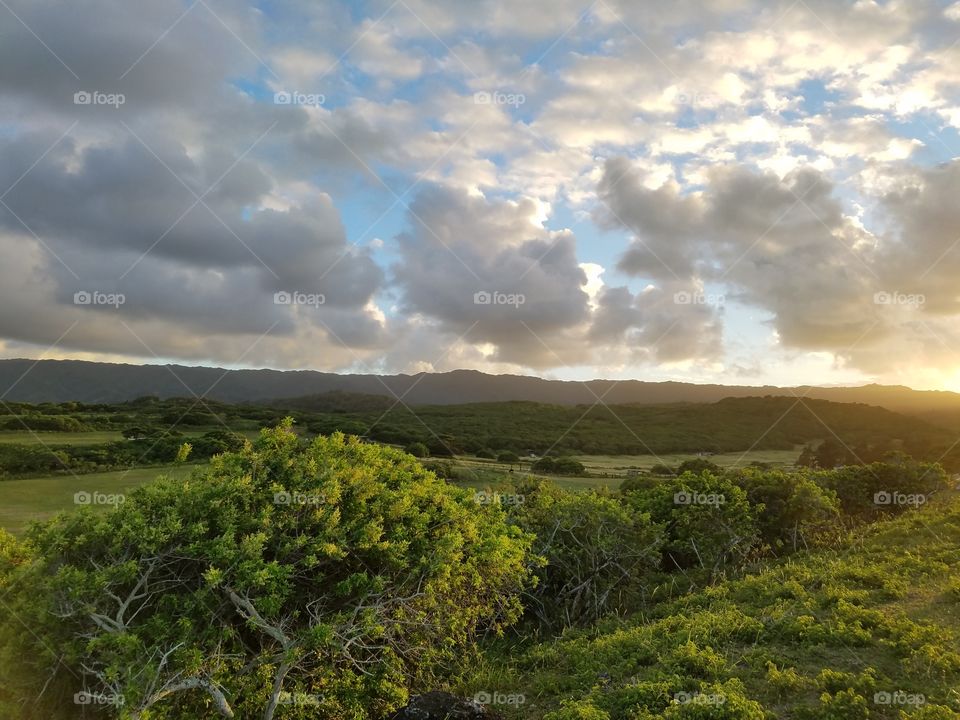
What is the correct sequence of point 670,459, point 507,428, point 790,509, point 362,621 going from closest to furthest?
1. point 362,621
2. point 790,509
3. point 670,459
4. point 507,428

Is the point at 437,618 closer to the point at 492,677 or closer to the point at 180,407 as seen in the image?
the point at 492,677

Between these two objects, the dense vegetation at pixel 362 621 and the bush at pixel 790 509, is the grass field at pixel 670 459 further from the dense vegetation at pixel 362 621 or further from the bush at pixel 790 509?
the dense vegetation at pixel 362 621

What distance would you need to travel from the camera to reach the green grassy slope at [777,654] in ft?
24.8

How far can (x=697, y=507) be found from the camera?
17500mm

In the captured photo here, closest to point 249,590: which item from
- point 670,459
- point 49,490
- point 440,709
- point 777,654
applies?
point 440,709

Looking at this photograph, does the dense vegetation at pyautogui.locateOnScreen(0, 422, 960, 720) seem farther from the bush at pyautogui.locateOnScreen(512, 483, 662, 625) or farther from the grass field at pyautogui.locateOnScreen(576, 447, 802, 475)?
the grass field at pyautogui.locateOnScreen(576, 447, 802, 475)

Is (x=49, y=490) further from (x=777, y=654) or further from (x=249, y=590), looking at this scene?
(x=777, y=654)

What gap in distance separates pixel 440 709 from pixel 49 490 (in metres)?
36.8

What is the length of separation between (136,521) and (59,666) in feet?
6.62

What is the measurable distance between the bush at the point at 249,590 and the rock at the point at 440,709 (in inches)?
42.8

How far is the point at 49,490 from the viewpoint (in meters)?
34.4

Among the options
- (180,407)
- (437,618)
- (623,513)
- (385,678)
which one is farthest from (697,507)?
(180,407)

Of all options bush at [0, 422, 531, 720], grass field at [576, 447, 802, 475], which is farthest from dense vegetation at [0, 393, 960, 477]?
bush at [0, 422, 531, 720]

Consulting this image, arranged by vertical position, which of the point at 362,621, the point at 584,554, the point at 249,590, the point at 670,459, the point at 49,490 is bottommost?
the point at 670,459
